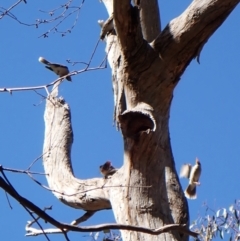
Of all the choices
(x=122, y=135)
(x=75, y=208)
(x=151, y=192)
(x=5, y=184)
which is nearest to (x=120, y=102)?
(x=122, y=135)

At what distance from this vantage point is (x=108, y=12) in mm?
3779

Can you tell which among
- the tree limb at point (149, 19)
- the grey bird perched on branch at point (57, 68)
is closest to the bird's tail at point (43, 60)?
the grey bird perched on branch at point (57, 68)

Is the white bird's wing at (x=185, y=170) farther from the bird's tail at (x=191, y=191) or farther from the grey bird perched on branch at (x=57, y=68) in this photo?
the grey bird perched on branch at (x=57, y=68)

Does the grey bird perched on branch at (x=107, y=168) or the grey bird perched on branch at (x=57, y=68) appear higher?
the grey bird perched on branch at (x=57, y=68)

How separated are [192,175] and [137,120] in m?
1.36

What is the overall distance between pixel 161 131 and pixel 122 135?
0.17 metres

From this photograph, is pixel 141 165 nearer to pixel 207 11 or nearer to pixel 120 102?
pixel 120 102

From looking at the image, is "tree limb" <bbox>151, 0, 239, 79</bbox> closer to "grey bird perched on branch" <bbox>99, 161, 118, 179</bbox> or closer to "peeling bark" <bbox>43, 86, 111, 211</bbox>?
"grey bird perched on branch" <bbox>99, 161, 118, 179</bbox>

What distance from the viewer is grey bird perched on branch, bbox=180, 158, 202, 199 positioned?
4.07 m

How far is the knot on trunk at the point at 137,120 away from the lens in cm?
289

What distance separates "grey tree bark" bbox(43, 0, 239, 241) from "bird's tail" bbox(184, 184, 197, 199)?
0.91 metres

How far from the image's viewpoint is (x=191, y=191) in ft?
13.4

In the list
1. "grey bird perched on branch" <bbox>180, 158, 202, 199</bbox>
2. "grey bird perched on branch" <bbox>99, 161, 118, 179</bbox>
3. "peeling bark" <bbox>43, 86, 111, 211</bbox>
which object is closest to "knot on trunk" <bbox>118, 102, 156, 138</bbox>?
"grey bird perched on branch" <bbox>99, 161, 118, 179</bbox>

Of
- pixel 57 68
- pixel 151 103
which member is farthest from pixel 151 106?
pixel 57 68
